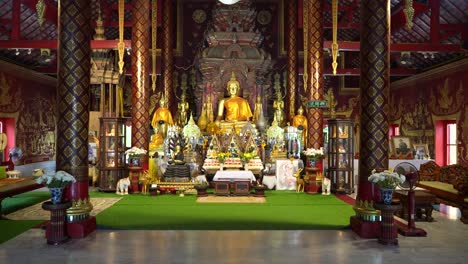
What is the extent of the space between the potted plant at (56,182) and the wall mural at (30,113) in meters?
9.78

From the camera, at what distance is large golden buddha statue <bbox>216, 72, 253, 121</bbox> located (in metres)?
17.1

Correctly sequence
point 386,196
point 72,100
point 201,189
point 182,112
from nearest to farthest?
point 386,196 < point 72,100 < point 201,189 < point 182,112

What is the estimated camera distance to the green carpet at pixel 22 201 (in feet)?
31.3

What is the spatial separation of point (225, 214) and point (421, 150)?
1043 cm

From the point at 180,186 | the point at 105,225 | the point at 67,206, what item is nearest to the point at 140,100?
the point at 180,186

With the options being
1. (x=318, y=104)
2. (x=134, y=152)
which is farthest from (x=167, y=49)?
(x=318, y=104)

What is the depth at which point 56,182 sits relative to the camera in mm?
6379

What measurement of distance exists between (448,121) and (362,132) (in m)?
10.5

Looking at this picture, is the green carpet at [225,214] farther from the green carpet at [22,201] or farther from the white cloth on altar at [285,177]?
the green carpet at [22,201]

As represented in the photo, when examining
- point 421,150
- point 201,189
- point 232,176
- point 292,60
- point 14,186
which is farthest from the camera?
point 292,60

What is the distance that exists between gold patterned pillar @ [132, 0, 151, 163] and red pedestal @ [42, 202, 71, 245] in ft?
19.1

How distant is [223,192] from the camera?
11.3 meters

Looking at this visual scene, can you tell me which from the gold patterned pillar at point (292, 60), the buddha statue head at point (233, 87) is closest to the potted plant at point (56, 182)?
the buddha statue head at point (233, 87)

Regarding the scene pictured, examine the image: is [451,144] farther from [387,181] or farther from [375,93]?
[387,181]
